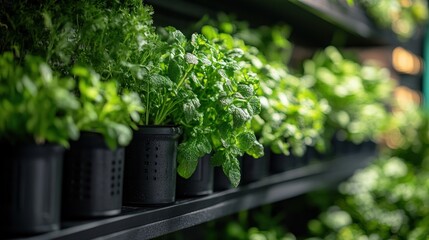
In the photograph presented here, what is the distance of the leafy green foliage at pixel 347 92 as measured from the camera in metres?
2.50

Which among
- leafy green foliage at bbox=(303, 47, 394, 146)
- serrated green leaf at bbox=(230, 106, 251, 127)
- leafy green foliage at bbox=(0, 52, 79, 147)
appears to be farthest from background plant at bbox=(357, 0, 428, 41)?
leafy green foliage at bbox=(0, 52, 79, 147)

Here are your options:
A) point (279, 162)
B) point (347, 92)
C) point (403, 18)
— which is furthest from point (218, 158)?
point (403, 18)

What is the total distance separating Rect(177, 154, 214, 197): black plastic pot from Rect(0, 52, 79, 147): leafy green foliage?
1.69ft

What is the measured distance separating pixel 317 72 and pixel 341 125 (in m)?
0.26

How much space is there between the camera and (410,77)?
4066 millimetres

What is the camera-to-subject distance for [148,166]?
130 cm

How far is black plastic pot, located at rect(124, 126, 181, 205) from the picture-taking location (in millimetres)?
1299

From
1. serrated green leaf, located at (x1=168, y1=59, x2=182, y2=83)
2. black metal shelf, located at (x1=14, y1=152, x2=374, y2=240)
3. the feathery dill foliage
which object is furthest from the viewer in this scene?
serrated green leaf, located at (x1=168, y1=59, x2=182, y2=83)

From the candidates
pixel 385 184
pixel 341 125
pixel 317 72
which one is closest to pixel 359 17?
pixel 317 72

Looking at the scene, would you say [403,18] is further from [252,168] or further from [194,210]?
[194,210]

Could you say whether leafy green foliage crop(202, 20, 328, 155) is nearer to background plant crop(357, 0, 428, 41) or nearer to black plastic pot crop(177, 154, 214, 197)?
black plastic pot crop(177, 154, 214, 197)

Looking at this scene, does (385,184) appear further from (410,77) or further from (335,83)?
(410,77)

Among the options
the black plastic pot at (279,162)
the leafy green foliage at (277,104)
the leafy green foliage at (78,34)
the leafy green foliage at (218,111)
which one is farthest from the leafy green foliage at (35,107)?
the black plastic pot at (279,162)

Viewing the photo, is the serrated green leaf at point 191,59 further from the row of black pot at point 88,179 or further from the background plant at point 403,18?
the background plant at point 403,18
